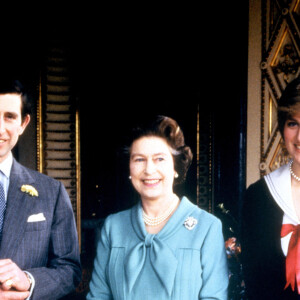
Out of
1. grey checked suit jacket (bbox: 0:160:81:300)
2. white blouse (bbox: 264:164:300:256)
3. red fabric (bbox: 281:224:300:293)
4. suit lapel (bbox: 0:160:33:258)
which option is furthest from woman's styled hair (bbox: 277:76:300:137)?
suit lapel (bbox: 0:160:33:258)

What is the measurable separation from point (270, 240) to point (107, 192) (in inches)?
112

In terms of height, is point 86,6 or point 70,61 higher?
point 86,6

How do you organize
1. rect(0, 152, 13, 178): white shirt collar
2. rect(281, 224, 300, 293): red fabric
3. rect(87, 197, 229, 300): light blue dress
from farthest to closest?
rect(0, 152, 13, 178): white shirt collar → rect(87, 197, 229, 300): light blue dress → rect(281, 224, 300, 293): red fabric

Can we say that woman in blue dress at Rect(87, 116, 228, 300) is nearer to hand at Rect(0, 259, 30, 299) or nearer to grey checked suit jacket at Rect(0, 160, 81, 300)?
grey checked suit jacket at Rect(0, 160, 81, 300)

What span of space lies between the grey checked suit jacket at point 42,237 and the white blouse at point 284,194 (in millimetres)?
907

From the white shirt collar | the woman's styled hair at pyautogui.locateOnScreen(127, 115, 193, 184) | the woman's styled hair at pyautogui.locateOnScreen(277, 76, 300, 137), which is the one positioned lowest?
the white shirt collar

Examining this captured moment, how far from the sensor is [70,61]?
4.07 metres

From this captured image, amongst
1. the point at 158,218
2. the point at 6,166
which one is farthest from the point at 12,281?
the point at 158,218

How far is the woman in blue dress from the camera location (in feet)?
5.59

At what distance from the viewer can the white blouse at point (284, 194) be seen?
5.20ft

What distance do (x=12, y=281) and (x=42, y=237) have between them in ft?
0.88

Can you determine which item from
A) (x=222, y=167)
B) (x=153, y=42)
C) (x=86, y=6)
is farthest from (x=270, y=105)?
(x=86, y=6)

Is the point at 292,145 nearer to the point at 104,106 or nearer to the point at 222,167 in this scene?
the point at 222,167

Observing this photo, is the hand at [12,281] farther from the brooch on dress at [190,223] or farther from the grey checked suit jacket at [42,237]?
the brooch on dress at [190,223]
